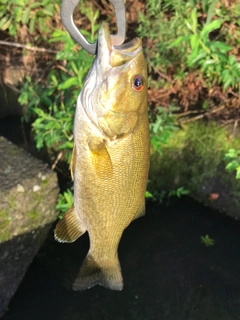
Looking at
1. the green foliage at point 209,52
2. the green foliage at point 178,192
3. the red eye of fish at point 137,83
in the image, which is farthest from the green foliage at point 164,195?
the red eye of fish at point 137,83

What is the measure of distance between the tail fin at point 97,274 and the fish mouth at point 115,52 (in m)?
0.98

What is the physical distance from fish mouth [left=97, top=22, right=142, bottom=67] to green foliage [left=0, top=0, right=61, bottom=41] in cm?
268

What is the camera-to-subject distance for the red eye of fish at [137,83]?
170 cm

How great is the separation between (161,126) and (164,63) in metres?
0.61

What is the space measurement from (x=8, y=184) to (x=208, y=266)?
185 centimetres

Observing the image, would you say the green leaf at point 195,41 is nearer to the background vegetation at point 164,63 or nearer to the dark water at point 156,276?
the background vegetation at point 164,63

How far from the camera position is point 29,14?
13.6 ft

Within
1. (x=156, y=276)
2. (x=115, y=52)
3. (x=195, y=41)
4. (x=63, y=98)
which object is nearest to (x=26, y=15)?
(x=63, y=98)

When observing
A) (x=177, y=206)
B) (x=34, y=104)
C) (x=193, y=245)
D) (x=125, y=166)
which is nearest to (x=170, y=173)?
(x=177, y=206)

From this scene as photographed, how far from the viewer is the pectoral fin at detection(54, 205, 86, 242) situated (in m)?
1.97

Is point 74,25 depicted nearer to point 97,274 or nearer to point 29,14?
point 97,274

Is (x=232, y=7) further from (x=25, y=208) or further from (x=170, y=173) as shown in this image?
(x=25, y=208)

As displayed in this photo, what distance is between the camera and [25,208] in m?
3.24

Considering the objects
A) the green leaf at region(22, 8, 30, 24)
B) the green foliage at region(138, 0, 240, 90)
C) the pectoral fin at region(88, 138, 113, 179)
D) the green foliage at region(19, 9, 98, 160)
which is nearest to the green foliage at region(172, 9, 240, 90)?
the green foliage at region(138, 0, 240, 90)
